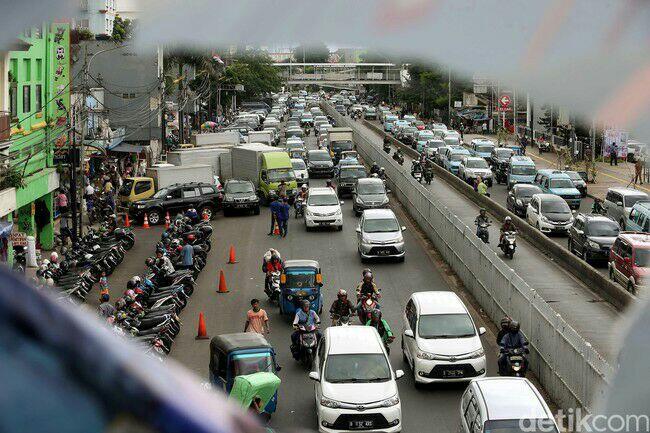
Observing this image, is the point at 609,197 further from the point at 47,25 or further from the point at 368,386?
the point at 47,25

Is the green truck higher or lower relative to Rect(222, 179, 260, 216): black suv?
higher

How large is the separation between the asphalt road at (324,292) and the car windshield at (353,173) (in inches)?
143

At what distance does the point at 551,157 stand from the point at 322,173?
761 inches

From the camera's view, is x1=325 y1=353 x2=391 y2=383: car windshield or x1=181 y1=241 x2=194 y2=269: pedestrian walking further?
x1=181 y1=241 x2=194 y2=269: pedestrian walking

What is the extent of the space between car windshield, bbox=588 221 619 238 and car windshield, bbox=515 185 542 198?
30.1ft

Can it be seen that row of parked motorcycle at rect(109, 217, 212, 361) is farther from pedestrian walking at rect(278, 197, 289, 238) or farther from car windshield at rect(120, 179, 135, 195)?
car windshield at rect(120, 179, 135, 195)

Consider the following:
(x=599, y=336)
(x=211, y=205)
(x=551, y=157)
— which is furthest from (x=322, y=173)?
(x=599, y=336)

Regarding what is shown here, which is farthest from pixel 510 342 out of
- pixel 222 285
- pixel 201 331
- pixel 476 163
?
pixel 476 163

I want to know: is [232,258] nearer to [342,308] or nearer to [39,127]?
[39,127]

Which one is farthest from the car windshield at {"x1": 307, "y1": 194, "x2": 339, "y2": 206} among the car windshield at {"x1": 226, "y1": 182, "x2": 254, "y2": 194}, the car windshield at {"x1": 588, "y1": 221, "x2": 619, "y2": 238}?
the car windshield at {"x1": 588, "y1": 221, "x2": 619, "y2": 238}

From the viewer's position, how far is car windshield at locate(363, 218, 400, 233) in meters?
29.1

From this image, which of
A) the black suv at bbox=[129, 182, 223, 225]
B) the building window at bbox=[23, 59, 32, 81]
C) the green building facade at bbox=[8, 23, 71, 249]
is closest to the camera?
the building window at bbox=[23, 59, 32, 81]

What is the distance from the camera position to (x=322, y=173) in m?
52.5

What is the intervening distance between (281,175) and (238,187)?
11.0ft
